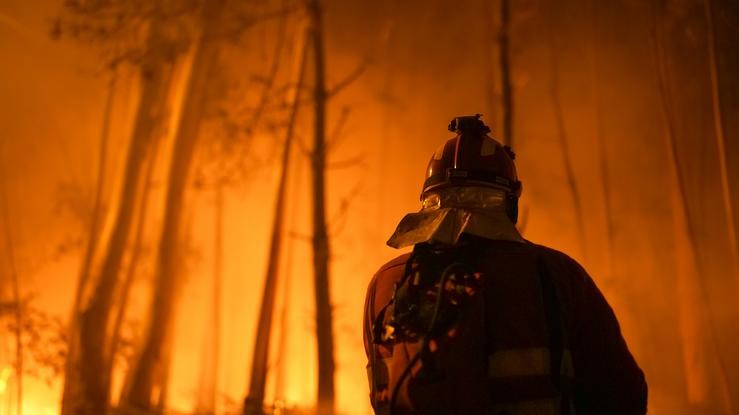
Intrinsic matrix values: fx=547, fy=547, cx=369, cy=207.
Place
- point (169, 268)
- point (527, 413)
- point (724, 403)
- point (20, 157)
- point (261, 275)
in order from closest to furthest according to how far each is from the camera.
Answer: point (527, 413)
point (20, 157)
point (724, 403)
point (169, 268)
point (261, 275)

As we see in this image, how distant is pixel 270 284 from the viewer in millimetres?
4031

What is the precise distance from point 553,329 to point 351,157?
12.9 feet

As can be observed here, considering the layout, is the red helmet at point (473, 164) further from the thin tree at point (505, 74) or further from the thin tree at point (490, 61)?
the thin tree at point (490, 61)

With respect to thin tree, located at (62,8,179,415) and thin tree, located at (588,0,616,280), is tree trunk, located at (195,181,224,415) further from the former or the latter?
thin tree, located at (588,0,616,280)

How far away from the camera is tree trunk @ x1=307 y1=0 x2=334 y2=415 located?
12.3 feet

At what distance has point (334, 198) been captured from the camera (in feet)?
15.3

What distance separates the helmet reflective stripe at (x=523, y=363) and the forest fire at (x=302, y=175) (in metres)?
2.97

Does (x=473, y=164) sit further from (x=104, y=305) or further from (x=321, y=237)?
(x=104, y=305)

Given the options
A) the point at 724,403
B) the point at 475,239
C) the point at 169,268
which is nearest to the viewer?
the point at 475,239

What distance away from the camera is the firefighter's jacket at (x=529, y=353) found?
92 centimetres

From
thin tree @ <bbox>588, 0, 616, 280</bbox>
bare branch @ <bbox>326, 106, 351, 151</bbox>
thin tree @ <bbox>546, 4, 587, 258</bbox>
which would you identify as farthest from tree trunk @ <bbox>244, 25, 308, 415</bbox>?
thin tree @ <bbox>588, 0, 616, 280</bbox>

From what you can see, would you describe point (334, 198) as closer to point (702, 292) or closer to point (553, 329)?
point (702, 292)

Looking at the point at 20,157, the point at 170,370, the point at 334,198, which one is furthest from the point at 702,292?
the point at 20,157

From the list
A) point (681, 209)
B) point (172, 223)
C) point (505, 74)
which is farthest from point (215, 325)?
point (681, 209)
